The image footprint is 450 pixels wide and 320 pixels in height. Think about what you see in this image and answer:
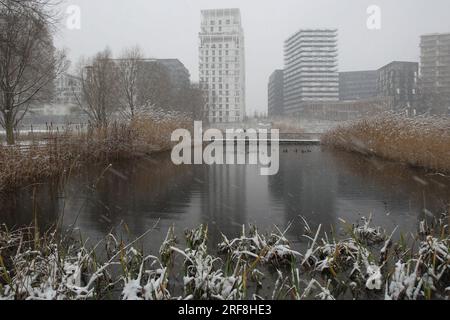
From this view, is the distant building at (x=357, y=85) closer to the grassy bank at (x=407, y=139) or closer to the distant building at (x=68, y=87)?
the distant building at (x=68, y=87)

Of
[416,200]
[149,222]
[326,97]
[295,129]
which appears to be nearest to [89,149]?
[149,222]

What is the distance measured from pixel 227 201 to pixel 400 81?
83.0 m

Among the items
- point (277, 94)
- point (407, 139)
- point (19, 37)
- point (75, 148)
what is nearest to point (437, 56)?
point (407, 139)

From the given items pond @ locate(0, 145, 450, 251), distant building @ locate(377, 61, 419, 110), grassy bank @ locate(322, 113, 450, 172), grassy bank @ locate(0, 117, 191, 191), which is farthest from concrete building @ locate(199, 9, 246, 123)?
pond @ locate(0, 145, 450, 251)

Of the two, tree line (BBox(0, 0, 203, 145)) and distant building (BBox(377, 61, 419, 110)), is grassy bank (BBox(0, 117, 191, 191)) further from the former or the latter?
distant building (BBox(377, 61, 419, 110))

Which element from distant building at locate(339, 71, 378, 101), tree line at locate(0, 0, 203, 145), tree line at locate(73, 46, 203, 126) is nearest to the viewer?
tree line at locate(0, 0, 203, 145)

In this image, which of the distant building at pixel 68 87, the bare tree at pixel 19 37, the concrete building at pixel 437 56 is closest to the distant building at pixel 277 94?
the concrete building at pixel 437 56

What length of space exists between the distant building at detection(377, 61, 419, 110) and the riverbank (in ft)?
257

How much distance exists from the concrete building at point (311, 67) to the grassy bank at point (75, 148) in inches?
2834

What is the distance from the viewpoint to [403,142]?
13.4 m

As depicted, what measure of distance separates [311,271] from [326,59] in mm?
91969

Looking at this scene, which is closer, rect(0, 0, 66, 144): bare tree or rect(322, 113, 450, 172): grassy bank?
rect(0, 0, 66, 144): bare tree

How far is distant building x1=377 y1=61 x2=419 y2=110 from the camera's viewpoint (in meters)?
74.6
